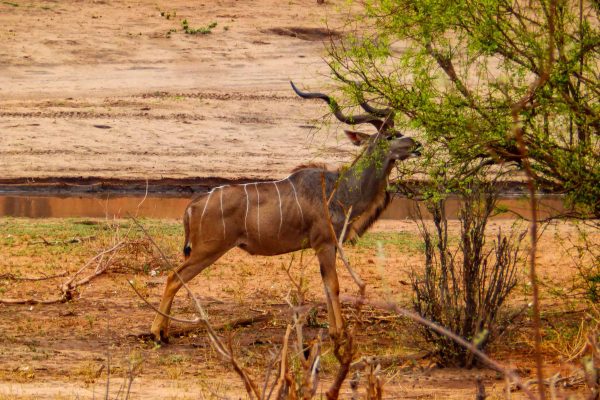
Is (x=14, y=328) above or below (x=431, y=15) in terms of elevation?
below

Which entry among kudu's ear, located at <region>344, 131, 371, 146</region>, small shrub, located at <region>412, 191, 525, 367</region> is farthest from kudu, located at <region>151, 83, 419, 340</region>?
small shrub, located at <region>412, 191, 525, 367</region>

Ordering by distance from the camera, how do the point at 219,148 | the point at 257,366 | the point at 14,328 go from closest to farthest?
the point at 257,366
the point at 14,328
the point at 219,148

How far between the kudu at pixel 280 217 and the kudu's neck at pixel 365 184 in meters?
0.01

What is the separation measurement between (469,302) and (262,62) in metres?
12.6

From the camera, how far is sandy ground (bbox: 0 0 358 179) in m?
14.2

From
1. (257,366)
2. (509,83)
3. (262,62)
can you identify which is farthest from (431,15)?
(262,62)

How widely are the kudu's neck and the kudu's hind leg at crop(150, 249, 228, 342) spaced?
94cm

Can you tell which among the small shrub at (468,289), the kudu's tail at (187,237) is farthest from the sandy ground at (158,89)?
the small shrub at (468,289)

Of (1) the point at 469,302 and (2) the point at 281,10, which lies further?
(2) the point at 281,10

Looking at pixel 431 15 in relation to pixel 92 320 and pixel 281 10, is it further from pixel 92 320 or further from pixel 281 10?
pixel 281 10

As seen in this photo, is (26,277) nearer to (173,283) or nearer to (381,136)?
(173,283)

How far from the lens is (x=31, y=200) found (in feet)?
42.3

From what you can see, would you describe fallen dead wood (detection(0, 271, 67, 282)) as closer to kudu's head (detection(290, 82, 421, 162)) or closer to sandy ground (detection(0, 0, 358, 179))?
kudu's head (detection(290, 82, 421, 162))

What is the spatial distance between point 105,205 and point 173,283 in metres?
5.76
